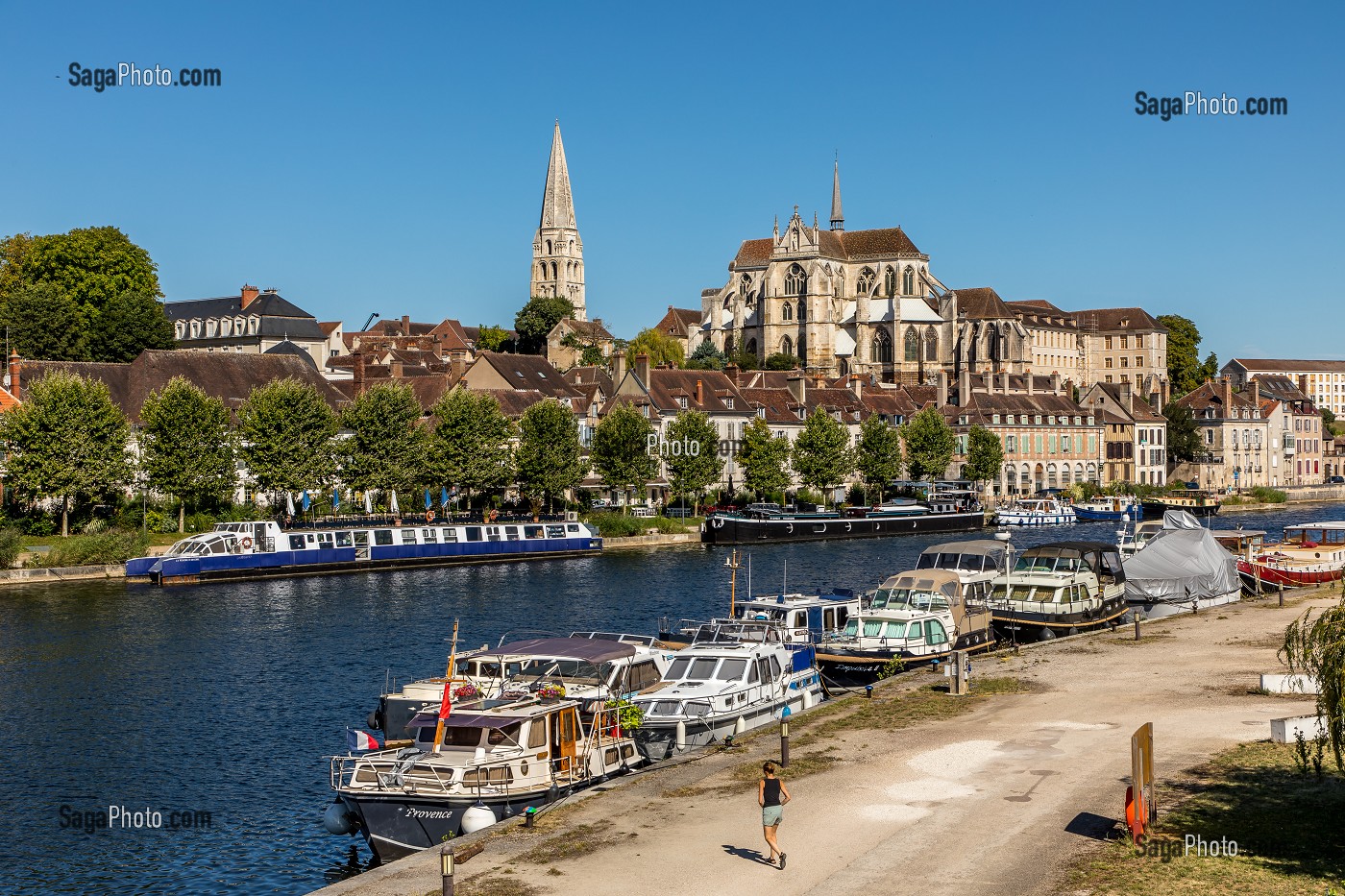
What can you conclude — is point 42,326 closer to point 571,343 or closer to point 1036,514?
point 571,343

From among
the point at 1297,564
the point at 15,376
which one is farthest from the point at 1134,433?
the point at 15,376

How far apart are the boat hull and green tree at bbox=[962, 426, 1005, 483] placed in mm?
11991

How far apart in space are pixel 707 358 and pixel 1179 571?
5188 inches

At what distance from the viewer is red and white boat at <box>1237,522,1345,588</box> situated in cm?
6050

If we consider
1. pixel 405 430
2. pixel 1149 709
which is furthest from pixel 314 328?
pixel 1149 709

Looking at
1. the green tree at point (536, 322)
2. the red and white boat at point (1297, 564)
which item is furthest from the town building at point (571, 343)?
the red and white boat at point (1297, 564)

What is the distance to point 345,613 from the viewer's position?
60062mm

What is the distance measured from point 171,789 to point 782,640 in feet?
56.8

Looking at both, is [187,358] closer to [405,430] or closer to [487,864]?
[405,430]

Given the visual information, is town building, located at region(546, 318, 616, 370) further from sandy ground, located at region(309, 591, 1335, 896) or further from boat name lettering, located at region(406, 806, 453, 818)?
boat name lettering, located at region(406, 806, 453, 818)

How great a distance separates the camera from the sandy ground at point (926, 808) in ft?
66.5

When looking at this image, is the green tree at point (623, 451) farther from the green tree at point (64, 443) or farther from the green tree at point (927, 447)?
the green tree at point (927, 447)

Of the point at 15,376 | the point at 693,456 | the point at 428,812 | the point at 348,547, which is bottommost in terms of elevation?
the point at 428,812

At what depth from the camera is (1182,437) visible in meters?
159
